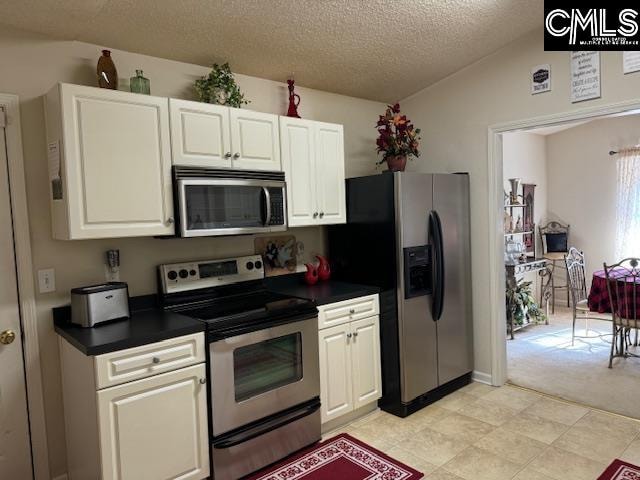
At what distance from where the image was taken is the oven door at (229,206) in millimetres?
2436

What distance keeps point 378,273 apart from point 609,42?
2072mm

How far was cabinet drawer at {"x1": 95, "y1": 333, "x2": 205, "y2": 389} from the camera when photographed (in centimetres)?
196

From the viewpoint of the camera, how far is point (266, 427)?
2.48m

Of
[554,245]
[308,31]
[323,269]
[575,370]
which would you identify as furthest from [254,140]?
[554,245]

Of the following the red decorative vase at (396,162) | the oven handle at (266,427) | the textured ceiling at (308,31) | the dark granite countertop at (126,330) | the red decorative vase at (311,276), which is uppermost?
the textured ceiling at (308,31)

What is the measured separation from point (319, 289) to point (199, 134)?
1295mm

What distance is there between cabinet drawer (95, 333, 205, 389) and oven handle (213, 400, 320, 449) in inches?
18.1

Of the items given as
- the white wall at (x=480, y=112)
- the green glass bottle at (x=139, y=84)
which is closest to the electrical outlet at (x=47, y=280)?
the green glass bottle at (x=139, y=84)

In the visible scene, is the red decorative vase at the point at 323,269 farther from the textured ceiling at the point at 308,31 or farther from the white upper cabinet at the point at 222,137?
the textured ceiling at the point at 308,31

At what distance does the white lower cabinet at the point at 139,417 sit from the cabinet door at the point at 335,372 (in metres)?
0.82

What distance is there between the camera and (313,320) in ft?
8.93

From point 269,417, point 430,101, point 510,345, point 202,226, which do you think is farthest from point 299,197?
point 510,345

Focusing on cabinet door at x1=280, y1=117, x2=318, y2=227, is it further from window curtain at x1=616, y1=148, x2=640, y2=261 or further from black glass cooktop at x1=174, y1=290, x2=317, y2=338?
window curtain at x1=616, y1=148, x2=640, y2=261

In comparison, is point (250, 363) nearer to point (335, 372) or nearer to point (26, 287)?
point (335, 372)
